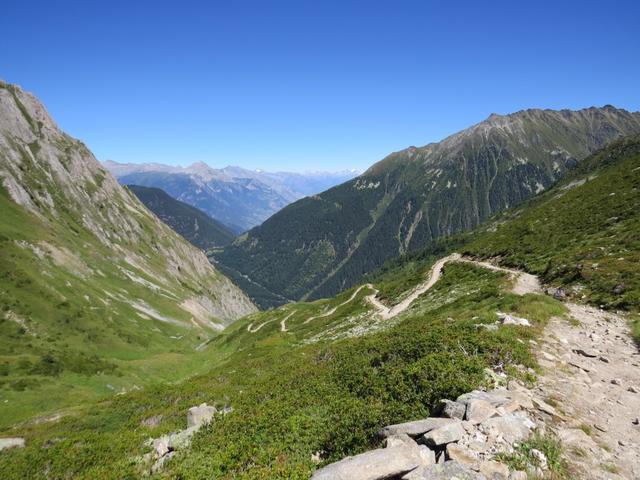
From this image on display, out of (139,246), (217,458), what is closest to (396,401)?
(217,458)

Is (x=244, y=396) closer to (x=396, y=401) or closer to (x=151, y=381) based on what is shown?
(x=396, y=401)

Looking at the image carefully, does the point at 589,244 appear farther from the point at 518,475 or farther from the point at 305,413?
the point at 518,475

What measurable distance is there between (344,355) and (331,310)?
6584 centimetres

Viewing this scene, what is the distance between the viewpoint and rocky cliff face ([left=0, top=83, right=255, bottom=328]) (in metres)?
135

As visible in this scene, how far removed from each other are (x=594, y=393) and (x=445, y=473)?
31.5 feet

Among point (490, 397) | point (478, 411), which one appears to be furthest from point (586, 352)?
point (478, 411)

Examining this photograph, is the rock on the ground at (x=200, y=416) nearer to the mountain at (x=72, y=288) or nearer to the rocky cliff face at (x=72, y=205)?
the mountain at (x=72, y=288)

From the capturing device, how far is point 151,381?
209 ft

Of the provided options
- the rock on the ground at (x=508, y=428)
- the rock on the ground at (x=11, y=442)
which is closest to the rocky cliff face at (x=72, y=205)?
the rock on the ground at (x=11, y=442)

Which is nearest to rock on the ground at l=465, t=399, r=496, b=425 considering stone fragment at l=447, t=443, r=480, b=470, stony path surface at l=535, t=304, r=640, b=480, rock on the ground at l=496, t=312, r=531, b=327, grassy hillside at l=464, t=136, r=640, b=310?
stone fragment at l=447, t=443, r=480, b=470

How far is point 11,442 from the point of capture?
1051 inches

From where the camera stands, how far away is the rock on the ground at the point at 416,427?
11.6 metres

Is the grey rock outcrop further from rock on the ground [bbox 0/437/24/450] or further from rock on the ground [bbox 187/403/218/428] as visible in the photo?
rock on the ground [bbox 0/437/24/450]

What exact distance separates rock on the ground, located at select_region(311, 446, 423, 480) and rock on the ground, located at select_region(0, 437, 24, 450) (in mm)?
26031
